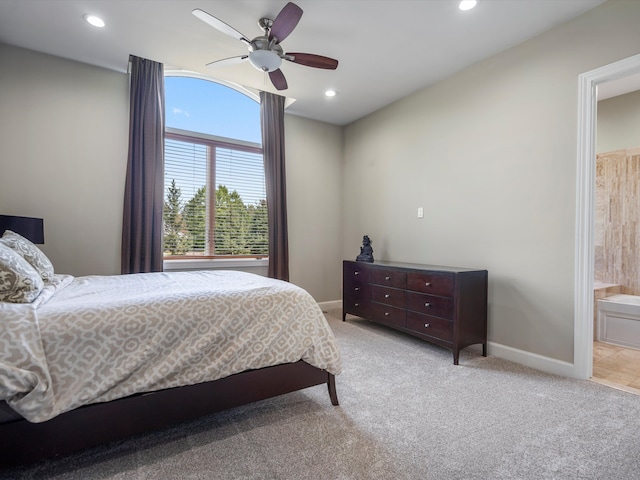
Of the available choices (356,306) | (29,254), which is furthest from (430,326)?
(29,254)

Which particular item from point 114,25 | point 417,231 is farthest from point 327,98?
point 114,25

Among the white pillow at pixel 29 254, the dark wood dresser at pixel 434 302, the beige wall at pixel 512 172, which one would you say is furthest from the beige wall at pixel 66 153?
the beige wall at pixel 512 172

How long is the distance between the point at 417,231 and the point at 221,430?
2.80 meters

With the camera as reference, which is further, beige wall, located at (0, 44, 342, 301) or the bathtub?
the bathtub

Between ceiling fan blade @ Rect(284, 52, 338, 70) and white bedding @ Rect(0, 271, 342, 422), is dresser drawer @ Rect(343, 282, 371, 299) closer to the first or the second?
white bedding @ Rect(0, 271, 342, 422)

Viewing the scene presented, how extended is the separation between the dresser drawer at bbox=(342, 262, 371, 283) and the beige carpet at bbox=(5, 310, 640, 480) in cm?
141

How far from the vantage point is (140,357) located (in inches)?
56.5

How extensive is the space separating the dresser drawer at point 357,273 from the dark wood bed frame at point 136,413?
1845 mm

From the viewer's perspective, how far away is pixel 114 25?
2.65 metres

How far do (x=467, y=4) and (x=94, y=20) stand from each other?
2.84 metres

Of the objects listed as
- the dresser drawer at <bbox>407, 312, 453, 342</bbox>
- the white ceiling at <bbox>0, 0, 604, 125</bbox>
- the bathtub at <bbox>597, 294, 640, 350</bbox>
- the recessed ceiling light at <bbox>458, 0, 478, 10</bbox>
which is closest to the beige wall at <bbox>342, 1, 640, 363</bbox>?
the white ceiling at <bbox>0, 0, 604, 125</bbox>

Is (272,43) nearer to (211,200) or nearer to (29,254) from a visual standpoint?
(211,200)

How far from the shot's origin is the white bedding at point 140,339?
1.23m

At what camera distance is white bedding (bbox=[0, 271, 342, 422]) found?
1229 mm
